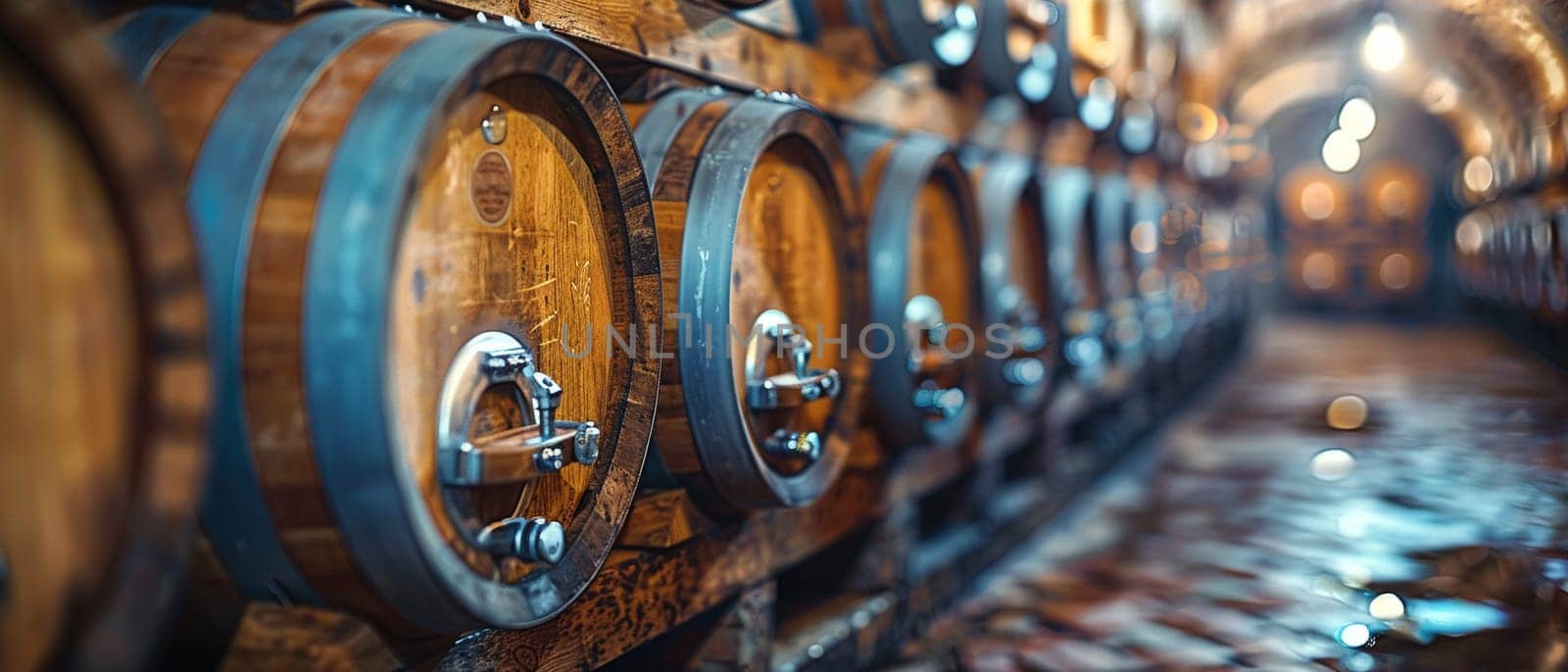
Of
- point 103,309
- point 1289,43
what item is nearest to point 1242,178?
point 1289,43

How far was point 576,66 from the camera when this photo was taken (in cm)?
157

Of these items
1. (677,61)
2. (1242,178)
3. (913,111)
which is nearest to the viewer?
(677,61)

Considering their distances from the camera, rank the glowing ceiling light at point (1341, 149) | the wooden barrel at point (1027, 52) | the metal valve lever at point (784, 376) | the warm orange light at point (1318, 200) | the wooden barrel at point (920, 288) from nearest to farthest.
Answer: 1. the metal valve lever at point (784, 376)
2. the wooden barrel at point (920, 288)
3. the wooden barrel at point (1027, 52)
4. the glowing ceiling light at point (1341, 149)
5. the warm orange light at point (1318, 200)

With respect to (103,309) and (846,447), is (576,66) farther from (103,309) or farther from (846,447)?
(846,447)

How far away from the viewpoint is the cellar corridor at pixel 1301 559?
9.80ft

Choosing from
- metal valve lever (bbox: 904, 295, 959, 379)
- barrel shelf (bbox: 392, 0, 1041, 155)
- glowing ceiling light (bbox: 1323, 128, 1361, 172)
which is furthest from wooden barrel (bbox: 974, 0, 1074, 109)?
glowing ceiling light (bbox: 1323, 128, 1361, 172)

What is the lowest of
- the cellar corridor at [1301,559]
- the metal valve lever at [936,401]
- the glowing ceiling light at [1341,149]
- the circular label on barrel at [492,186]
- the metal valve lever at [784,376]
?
the cellar corridor at [1301,559]

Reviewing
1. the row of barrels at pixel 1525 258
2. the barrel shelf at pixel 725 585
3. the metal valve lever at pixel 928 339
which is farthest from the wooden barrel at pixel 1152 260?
the row of barrels at pixel 1525 258

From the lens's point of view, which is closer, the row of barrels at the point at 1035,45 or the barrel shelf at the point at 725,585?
the barrel shelf at the point at 725,585

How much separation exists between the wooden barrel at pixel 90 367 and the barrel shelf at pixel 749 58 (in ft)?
2.41

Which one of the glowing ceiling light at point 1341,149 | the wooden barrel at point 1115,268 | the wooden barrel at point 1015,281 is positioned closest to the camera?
the wooden barrel at point 1015,281

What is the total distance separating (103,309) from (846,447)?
1.66 m

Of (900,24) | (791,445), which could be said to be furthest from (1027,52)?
(791,445)

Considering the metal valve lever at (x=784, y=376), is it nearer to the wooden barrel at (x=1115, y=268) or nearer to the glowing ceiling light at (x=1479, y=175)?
the wooden barrel at (x=1115, y=268)
